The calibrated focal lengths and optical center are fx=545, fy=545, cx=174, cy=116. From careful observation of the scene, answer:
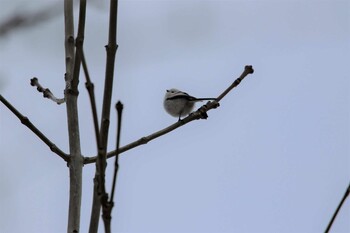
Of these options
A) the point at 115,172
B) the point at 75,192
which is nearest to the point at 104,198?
the point at 115,172

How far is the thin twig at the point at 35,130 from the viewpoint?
3.17 m

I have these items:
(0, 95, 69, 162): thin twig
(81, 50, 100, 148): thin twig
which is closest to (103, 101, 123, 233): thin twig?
(81, 50, 100, 148): thin twig

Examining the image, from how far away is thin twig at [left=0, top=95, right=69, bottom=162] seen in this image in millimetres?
3170

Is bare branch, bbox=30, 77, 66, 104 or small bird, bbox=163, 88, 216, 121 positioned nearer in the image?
bare branch, bbox=30, 77, 66, 104

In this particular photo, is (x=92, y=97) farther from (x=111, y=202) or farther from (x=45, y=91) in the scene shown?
(x=45, y=91)

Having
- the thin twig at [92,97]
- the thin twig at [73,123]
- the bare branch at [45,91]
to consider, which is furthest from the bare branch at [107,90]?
the bare branch at [45,91]

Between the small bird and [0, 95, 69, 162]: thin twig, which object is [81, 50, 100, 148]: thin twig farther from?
the small bird

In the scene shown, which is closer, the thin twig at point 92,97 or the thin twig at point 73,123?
the thin twig at point 92,97

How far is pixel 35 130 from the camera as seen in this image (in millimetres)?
3268

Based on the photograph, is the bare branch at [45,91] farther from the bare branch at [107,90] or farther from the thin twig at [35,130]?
the bare branch at [107,90]

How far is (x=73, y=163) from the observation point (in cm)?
311

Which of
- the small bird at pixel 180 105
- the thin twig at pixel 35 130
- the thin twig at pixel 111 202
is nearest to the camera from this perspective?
the thin twig at pixel 111 202

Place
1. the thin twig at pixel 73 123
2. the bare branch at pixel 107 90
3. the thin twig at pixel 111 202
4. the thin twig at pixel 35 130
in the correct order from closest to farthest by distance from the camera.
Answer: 1. the thin twig at pixel 111 202
2. the bare branch at pixel 107 90
3. the thin twig at pixel 73 123
4. the thin twig at pixel 35 130

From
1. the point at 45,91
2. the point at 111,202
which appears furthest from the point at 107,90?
the point at 45,91
